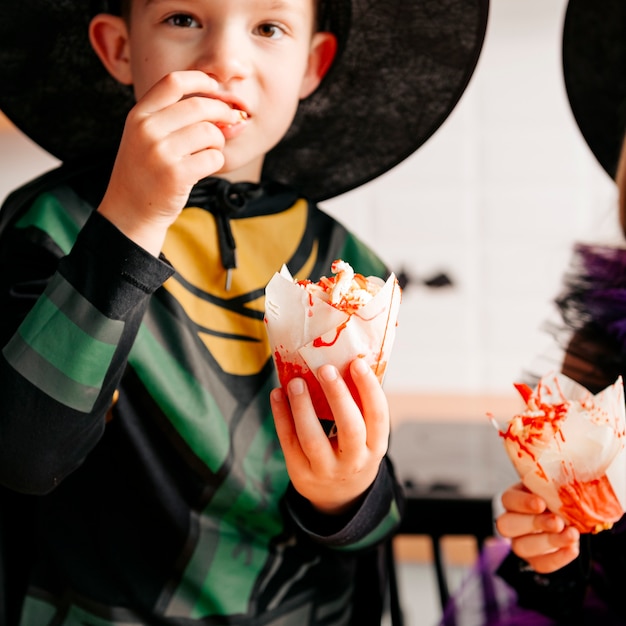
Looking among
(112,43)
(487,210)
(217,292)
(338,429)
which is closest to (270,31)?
(112,43)

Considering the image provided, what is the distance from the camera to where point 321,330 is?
698mm

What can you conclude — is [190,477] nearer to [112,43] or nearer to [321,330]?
[321,330]

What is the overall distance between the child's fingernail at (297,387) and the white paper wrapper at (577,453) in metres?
0.24

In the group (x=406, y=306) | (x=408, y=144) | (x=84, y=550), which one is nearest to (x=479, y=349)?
(x=406, y=306)

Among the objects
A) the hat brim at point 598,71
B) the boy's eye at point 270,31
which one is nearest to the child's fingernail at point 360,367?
the boy's eye at point 270,31

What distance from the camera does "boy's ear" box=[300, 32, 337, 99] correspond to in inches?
37.4

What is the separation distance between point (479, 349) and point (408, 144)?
2.16 m

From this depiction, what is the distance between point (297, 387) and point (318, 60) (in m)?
0.45

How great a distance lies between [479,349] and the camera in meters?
3.13

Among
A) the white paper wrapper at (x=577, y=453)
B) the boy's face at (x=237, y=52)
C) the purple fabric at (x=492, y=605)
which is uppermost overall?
the boy's face at (x=237, y=52)

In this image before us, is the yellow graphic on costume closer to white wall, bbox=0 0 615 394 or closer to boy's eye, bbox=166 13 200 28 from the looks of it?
boy's eye, bbox=166 13 200 28

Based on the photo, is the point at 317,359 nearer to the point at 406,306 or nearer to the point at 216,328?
the point at 216,328

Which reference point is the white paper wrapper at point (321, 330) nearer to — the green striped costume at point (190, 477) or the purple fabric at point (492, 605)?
the green striped costume at point (190, 477)

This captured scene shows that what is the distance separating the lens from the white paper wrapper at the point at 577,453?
2.62ft
